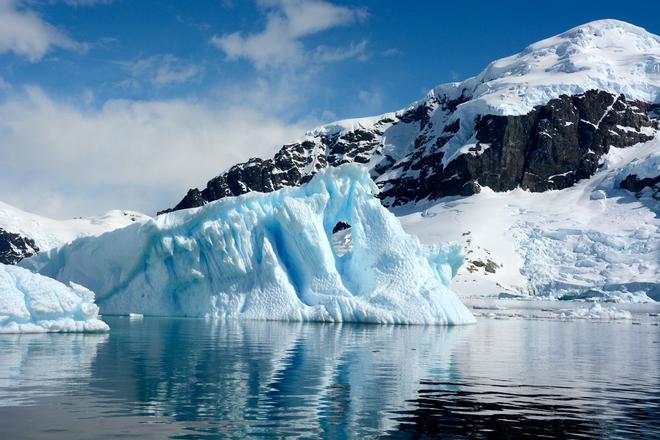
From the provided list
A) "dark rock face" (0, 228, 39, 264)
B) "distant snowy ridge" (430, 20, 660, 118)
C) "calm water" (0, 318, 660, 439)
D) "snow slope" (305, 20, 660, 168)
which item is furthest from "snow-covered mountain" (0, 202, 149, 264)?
"calm water" (0, 318, 660, 439)

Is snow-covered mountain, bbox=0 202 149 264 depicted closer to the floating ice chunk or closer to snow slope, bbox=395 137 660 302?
snow slope, bbox=395 137 660 302

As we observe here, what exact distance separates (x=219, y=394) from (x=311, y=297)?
2445cm

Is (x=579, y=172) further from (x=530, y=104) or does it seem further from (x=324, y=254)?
Answer: (x=324, y=254)

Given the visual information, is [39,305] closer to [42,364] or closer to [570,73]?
[42,364]

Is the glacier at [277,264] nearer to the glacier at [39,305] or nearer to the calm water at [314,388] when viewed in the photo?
the calm water at [314,388]

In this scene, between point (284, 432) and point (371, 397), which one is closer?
point (284, 432)

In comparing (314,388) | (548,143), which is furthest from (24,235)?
→ (314,388)

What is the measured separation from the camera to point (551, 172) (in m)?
166

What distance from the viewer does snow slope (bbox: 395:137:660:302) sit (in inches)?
4237

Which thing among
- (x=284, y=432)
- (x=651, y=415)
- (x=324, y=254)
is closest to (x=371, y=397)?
(x=284, y=432)

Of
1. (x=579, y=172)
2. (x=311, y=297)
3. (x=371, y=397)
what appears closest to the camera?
(x=371, y=397)

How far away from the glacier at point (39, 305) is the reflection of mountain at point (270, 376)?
Result: 188cm

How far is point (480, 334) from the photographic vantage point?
3562cm

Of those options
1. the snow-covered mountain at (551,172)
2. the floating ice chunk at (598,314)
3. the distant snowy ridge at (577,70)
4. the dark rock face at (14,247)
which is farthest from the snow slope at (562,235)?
the dark rock face at (14,247)
